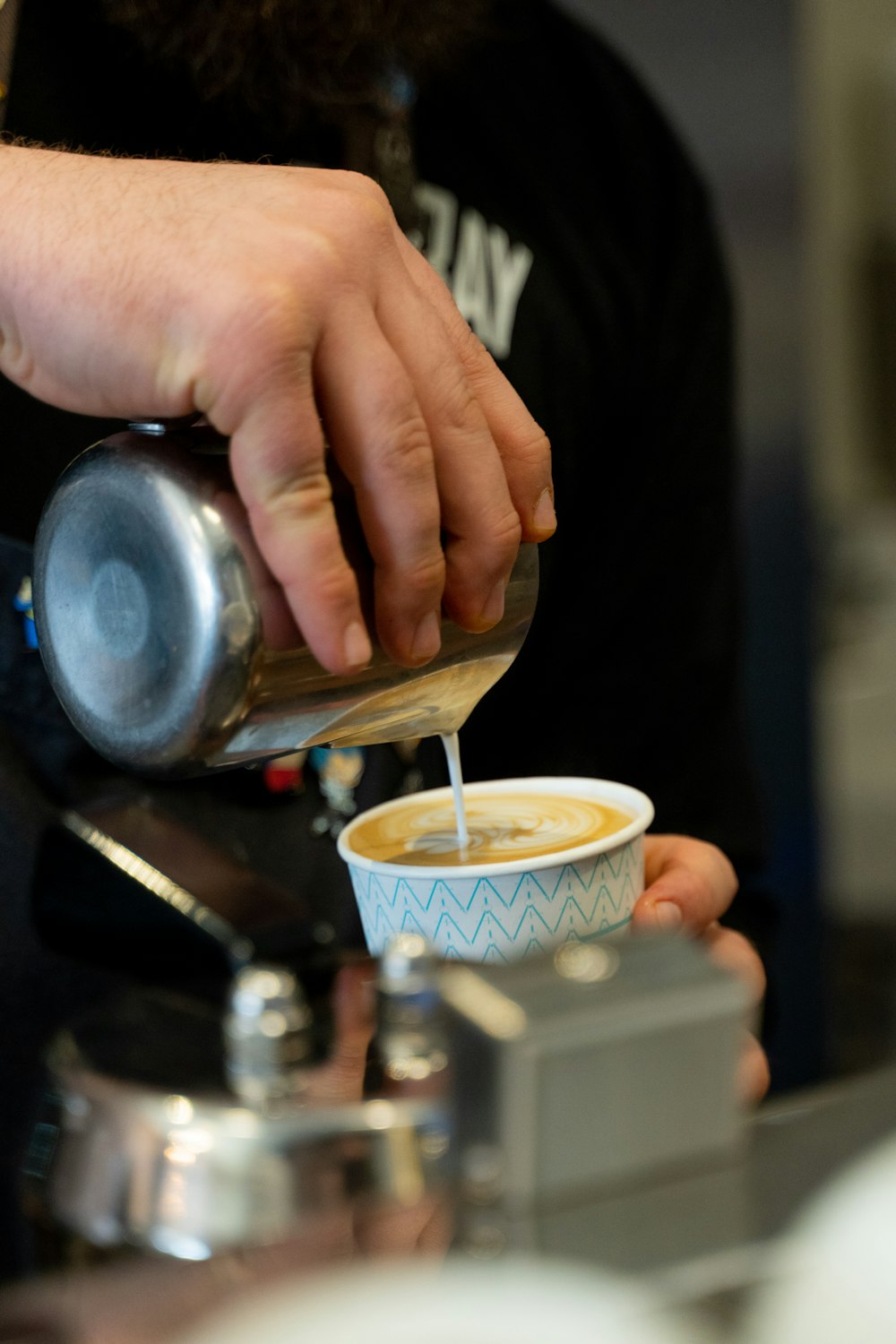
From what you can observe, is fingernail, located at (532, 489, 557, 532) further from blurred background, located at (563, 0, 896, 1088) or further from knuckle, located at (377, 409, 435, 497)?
blurred background, located at (563, 0, 896, 1088)

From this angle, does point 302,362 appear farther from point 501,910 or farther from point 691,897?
point 691,897

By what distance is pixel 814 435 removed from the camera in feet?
7.79

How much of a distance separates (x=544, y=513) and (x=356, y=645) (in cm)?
14

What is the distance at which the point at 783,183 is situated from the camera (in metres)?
2.18

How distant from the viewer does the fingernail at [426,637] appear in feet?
1.99

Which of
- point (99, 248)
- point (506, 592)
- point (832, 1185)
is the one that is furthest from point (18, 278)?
point (832, 1185)

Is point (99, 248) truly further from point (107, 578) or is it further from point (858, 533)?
point (858, 533)

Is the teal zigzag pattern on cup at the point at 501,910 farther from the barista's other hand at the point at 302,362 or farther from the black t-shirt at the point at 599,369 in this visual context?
the black t-shirt at the point at 599,369

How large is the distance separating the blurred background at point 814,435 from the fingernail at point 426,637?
1.24 meters

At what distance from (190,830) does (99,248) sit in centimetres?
46

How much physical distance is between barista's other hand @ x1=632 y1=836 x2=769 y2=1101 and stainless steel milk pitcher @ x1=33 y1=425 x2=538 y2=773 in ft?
0.51

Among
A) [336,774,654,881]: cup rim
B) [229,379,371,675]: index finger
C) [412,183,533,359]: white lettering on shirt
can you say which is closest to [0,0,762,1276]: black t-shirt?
[412,183,533,359]: white lettering on shirt

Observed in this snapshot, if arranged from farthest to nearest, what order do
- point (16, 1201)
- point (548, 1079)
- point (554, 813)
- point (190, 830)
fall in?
point (190, 830) < point (554, 813) < point (16, 1201) < point (548, 1079)

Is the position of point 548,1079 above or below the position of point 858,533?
above
